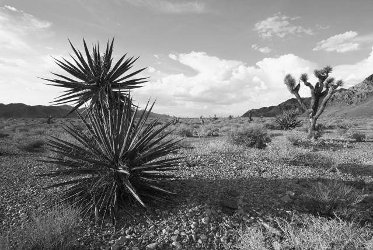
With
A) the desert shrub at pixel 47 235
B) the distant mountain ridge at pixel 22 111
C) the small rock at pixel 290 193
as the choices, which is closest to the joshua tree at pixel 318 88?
the small rock at pixel 290 193

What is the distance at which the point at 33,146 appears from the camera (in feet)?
41.9

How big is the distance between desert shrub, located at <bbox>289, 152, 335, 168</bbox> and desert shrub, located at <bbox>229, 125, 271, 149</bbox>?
8.74 feet

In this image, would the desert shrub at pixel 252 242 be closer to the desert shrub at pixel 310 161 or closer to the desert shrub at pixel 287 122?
the desert shrub at pixel 310 161

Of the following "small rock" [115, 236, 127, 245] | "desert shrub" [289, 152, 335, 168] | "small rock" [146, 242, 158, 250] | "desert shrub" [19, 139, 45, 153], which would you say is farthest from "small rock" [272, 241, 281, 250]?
"desert shrub" [19, 139, 45, 153]

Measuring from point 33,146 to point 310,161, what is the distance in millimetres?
10803

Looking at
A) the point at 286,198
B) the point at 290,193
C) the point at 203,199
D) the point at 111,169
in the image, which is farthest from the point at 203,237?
the point at 290,193

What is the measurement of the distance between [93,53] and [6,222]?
17.1ft

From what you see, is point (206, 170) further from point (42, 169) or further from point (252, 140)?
point (252, 140)

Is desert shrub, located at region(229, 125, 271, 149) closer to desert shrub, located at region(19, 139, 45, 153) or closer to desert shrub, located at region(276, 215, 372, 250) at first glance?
desert shrub, located at region(19, 139, 45, 153)

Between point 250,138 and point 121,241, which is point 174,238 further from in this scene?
point 250,138

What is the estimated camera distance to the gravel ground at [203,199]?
14.9ft

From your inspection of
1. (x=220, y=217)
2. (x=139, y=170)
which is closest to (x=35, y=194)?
(x=139, y=170)

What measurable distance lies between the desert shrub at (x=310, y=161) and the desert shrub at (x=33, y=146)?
9969 millimetres

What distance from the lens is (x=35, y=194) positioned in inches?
240
